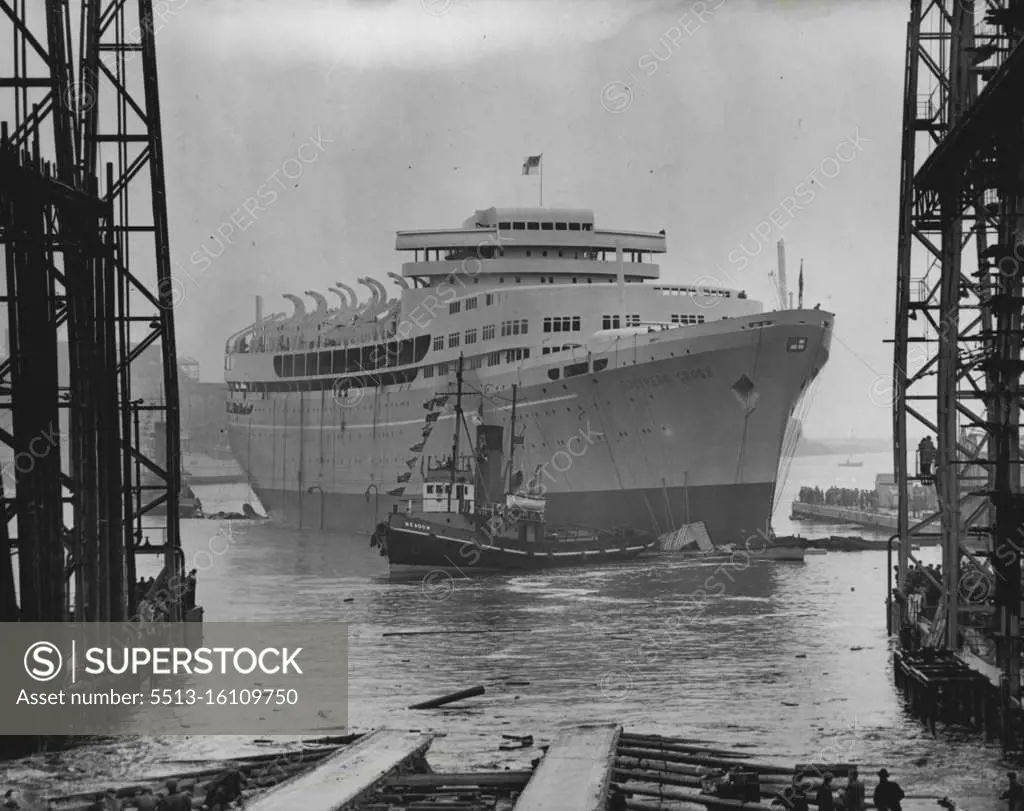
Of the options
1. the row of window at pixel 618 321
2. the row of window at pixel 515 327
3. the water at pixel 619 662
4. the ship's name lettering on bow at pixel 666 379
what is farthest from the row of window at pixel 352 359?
the water at pixel 619 662

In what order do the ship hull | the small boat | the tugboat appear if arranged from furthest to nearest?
the small boat < the ship hull < the tugboat

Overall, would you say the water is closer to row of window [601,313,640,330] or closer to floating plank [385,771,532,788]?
floating plank [385,771,532,788]

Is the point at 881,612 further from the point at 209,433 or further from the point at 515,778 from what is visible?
the point at 209,433

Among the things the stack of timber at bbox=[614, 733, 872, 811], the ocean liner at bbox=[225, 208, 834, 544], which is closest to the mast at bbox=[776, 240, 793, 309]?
the ocean liner at bbox=[225, 208, 834, 544]

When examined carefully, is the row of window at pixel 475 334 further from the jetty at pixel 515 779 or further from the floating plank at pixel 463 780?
the floating plank at pixel 463 780

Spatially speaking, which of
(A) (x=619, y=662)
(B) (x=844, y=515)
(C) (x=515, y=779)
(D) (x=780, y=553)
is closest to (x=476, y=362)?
(D) (x=780, y=553)

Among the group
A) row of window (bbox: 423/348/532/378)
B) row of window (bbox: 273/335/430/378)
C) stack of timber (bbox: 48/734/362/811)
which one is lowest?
stack of timber (bbox: 48/734/362/811)

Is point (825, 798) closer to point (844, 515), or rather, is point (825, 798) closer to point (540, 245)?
point (540, 245)
